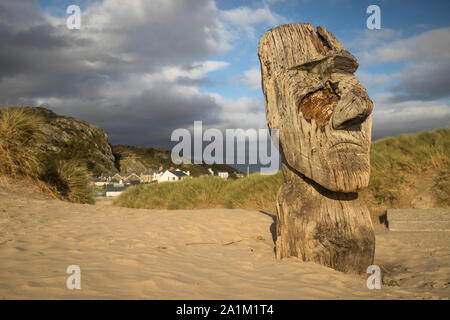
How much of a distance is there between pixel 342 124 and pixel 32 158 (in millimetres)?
9712

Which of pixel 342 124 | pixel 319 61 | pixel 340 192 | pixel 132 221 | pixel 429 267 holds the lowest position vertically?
pixel 429 267

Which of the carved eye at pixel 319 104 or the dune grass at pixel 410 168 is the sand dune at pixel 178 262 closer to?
the carved eye at pixel 319 104

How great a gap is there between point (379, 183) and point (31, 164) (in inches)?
426

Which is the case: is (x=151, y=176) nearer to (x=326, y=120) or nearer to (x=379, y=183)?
(x=379, y=183)

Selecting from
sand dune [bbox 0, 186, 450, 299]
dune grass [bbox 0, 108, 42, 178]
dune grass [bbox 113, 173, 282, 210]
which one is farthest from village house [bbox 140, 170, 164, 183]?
sand dune [bbox 0, 186, 450, 299]

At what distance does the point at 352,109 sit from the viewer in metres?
3.21

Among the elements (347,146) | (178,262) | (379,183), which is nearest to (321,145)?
(347,146)

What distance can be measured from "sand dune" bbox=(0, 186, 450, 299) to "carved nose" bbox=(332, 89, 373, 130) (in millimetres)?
1713

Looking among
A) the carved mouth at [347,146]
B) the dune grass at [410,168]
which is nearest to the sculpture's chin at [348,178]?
the carved mouth at [347,146]

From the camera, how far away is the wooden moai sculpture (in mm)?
3473

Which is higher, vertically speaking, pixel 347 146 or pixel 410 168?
pixel 410 168
